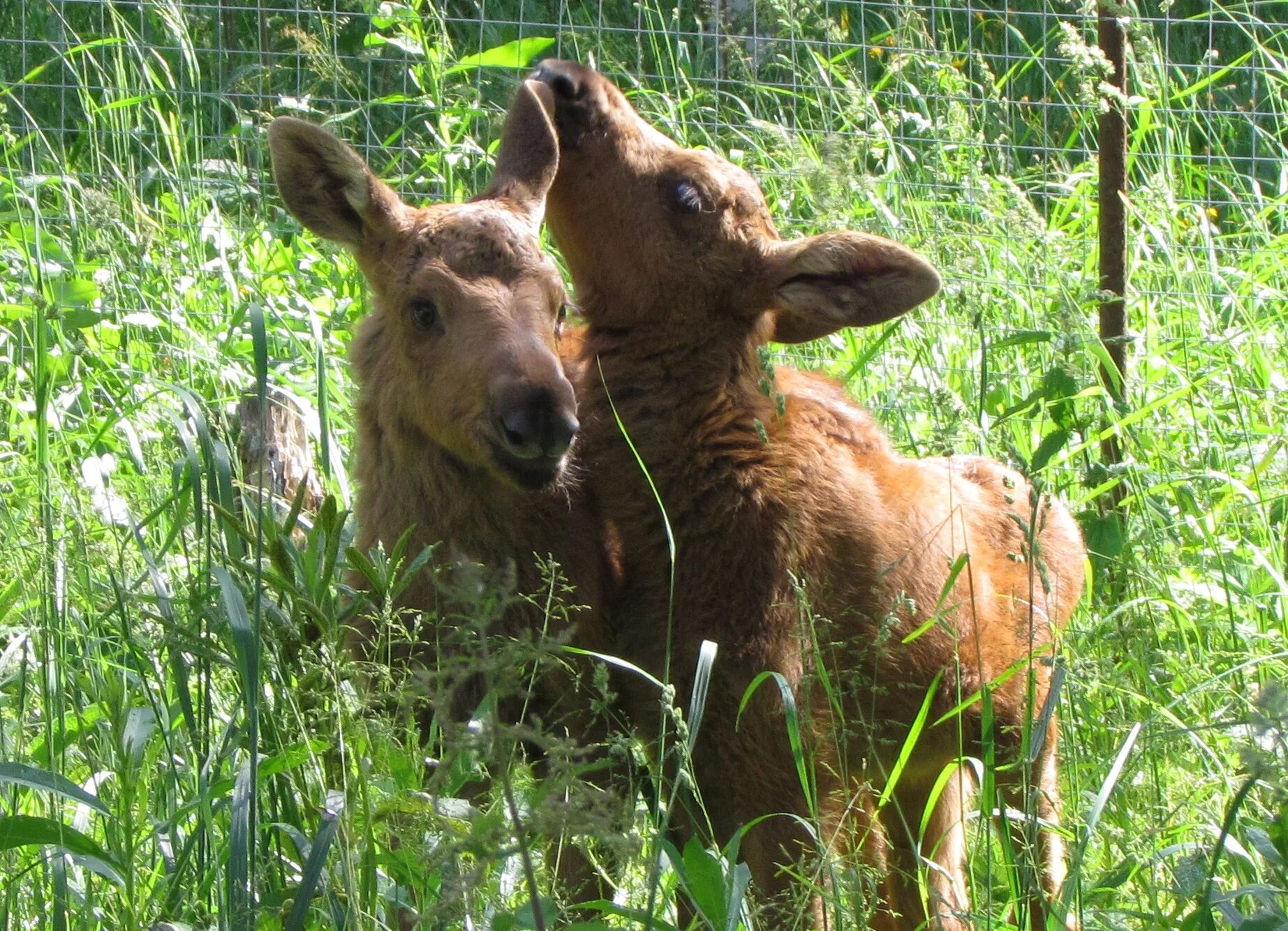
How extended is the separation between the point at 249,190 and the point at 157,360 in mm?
944

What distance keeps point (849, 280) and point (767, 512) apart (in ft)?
2.06

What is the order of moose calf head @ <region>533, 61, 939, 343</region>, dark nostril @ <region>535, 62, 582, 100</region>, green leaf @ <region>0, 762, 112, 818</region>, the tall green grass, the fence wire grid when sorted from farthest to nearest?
the fence wire grid < dark nostril @ <region>535, 62, 582, 100</region> < moose calf head @ <region>533, 61, 939, 343</region> < the tall green grass < green leaf @ <region>0, 762, 112, 818</region>

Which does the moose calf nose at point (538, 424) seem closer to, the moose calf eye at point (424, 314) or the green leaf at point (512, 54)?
the moose calf eye at point (424, 314)

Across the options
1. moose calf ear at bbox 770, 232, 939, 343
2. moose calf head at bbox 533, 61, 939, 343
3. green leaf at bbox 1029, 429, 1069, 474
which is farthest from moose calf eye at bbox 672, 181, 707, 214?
green leaf at bbox 1029, 429, 1069, 474

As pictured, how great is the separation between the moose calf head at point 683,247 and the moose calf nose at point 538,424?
63 centimetres

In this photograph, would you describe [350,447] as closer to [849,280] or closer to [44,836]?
[849,280]

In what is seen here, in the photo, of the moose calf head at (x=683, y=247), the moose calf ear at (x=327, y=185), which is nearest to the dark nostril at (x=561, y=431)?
the moose calf head at (x=683, y=247)

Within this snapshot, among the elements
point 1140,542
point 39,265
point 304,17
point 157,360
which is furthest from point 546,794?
point 304,17

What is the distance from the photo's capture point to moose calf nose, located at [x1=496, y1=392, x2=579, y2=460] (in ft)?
10.4

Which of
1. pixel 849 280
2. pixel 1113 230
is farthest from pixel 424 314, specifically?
pixel 1113 230

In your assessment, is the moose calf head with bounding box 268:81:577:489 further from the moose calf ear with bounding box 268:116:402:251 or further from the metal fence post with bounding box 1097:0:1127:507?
the metal fence post with bounding box 1097:0:1127:507

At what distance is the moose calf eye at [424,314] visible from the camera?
11.5 feet

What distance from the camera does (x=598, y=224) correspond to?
152 inches

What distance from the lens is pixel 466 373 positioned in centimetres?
332
